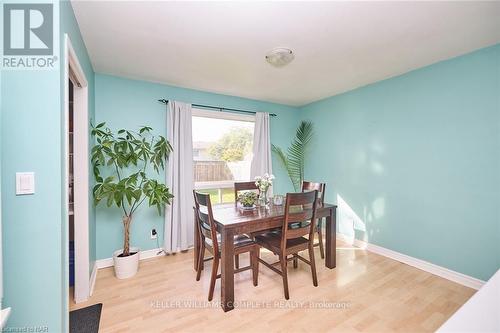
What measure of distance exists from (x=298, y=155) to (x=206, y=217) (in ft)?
8.66

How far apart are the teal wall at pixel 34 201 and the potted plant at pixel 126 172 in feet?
3.72

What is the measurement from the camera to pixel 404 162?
2.76 meters

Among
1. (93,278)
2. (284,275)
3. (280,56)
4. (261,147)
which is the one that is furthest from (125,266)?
(280,56)

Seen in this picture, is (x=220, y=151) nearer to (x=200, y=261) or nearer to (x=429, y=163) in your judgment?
(x=200, y=261)

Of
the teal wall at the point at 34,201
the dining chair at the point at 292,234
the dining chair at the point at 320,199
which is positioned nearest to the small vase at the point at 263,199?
the dining chair at the point at 292,234

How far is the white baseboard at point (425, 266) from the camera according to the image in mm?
2201

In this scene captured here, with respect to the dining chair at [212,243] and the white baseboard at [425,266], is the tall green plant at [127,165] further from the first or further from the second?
the white baseboard at [425,266]

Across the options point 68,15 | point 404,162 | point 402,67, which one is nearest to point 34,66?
point 68,15

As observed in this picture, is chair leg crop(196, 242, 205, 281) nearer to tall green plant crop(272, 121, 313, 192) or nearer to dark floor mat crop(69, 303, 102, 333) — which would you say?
dark floor mat crop(69, 303, 102, 333)

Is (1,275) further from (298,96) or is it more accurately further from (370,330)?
(298,96)

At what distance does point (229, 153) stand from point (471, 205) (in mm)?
3091

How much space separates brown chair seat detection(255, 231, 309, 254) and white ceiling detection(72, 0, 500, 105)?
1907 millimetres

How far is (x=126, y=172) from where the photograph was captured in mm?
2832

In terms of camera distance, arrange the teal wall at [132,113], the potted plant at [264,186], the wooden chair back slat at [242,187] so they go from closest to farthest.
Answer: the potted plant at [264,186] → the teal wall at [132,113] → the wooden chair back slat at [242,187]
